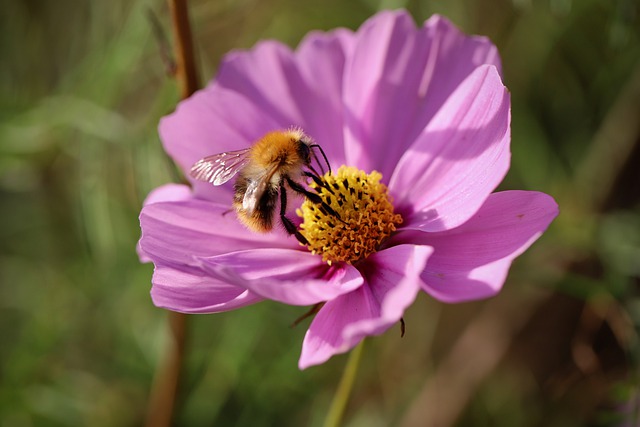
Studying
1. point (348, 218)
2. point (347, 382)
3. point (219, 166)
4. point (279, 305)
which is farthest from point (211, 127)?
point (279, 305)

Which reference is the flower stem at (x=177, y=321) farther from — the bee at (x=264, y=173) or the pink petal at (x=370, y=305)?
the pink petal at (x=370, y=305)

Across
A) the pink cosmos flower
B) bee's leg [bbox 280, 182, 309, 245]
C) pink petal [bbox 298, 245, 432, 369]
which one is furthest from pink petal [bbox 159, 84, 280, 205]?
pink petal [bbox 298, 245, 432, 369]

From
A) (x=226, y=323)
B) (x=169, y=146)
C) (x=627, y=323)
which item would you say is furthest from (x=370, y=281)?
(x=226, y=323)

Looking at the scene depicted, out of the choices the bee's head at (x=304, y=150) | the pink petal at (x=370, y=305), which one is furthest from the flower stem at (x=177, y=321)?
the pink petal at (x=370, y=305)

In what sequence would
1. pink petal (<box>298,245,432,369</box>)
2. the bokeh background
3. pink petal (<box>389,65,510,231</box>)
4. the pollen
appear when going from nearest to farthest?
pink petal (<box>298,245,432,369</box>) → pink petal (<box>389,65,510,231</box>) → the pollen → the bokeh background

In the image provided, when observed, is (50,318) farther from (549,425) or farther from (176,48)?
(549,425)

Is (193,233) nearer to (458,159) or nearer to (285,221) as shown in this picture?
(285,221)

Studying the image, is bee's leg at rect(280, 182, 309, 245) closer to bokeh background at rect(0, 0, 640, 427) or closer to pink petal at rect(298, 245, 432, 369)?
pink petal at rect(298, 245, 432, 369)
